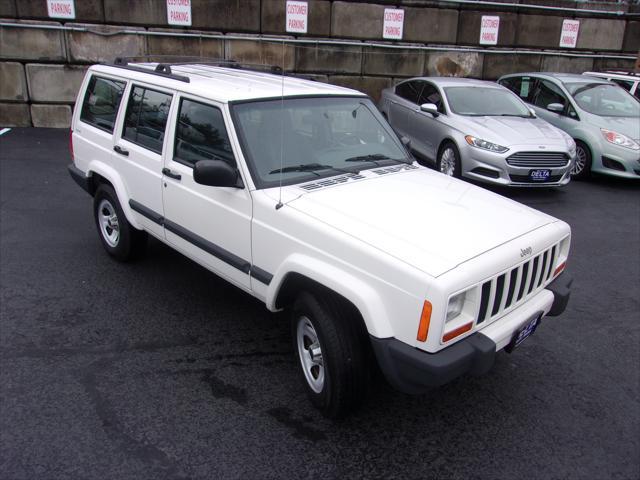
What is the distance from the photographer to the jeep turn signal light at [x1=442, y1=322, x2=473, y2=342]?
2.72 metres

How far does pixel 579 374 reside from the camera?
3.87 metres

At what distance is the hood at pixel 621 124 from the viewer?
912cm

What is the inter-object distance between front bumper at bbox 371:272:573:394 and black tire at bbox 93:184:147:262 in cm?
317

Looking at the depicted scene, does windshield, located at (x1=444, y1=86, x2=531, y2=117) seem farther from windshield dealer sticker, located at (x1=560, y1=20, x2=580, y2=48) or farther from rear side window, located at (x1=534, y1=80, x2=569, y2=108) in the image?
windshield dealer sticker, located at (x1=560, y1=20, x2=580, y2=48)

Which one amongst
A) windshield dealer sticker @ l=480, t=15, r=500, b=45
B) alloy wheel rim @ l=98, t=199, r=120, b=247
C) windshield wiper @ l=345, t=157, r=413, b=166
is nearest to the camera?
windshield wiper @ l=345, t=157, r=413, b=166

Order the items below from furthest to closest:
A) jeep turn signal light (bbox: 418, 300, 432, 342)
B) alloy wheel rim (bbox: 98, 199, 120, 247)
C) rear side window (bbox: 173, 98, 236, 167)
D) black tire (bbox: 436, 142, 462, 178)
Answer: black tire (bbox: 436, 142, 462, 178) → alloy wheel rim (bbox: 98, 199, 120, 247) → rear side window (bbox: 173, 98, 236, 167) → jeep turn signal light (bbox: 418, 300, 432, 342)

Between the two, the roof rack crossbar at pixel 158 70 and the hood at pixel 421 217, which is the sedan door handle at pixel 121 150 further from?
the hood at pixel 421 217

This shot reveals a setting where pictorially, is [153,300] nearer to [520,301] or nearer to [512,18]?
[520,301]

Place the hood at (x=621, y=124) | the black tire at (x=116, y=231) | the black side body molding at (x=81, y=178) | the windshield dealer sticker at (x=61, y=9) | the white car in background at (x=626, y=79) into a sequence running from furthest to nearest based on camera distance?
the windshield dealer sticker at (x=61, y=9) → the white car in background at (x=626, y=79) → the hood at (x=621, y=124) → the black side body molding at (x=81, y=178) → the black tire at (x=116, y=231)

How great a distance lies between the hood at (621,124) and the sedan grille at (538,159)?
1.86m

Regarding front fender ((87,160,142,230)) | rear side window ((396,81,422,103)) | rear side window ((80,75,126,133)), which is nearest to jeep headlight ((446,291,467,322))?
front fender ((87,160,142,230))

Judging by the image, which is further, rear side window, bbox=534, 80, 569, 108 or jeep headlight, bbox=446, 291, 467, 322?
rear side window, bbox=534, 80, 569, 108

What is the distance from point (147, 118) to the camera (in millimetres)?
4527

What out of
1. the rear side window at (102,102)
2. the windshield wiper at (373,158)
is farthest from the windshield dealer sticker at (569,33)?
the rear side window at (102,102)
